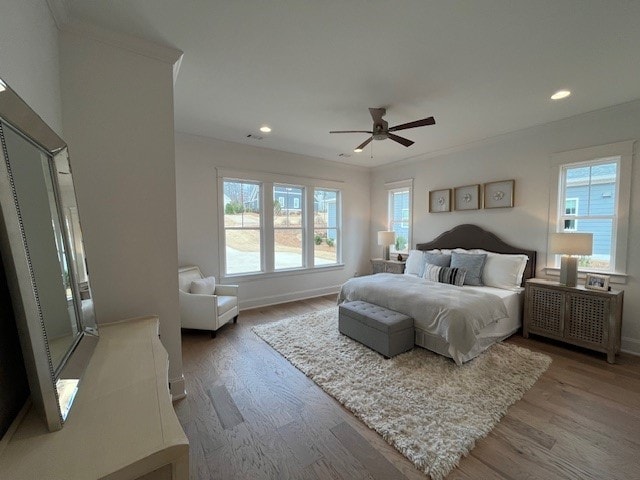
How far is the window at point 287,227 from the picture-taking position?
4.93 meters

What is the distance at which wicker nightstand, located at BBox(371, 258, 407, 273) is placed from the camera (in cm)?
505

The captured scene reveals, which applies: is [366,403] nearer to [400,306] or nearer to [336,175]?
[400,306]

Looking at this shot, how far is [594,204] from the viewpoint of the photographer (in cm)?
333

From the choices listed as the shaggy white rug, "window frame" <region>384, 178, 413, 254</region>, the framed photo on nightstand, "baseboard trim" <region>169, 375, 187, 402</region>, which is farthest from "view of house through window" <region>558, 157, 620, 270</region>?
"baseboard trim" <region>169, 375, 187, 402</region>

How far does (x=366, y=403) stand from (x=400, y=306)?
125 cm

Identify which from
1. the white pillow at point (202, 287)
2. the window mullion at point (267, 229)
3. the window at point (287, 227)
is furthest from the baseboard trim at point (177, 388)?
the window at point (287, 227)

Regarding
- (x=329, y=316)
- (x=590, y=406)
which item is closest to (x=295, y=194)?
(x=329, y=316)

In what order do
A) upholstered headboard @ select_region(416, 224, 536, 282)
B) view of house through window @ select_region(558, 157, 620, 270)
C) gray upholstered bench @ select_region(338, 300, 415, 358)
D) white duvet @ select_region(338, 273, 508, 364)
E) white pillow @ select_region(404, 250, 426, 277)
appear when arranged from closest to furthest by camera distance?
white duvet @ select_region(338, 273, 508, 364)
gray upholstered bench @ select_region(338, 300, 415, 358)
view of house through window @ select_region(558, 157, 620, 270)
upholstered headboard @ select_region(416, 224, 536, 282)
white pillow @ select_region(404, 250, 426, 277)

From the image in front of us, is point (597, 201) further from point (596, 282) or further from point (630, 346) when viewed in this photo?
point (630, 346)

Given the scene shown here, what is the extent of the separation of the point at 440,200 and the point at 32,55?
4968 millimetres

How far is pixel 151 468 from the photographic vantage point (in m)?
0.78

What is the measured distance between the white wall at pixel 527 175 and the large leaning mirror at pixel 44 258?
4804 millimetres

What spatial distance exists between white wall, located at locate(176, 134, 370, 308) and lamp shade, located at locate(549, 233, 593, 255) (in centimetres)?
347

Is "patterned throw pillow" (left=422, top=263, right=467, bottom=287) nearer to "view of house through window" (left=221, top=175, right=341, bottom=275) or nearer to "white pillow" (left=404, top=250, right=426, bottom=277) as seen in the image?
"white pillow" (left=404, top=250, right=426, bottom=277)
